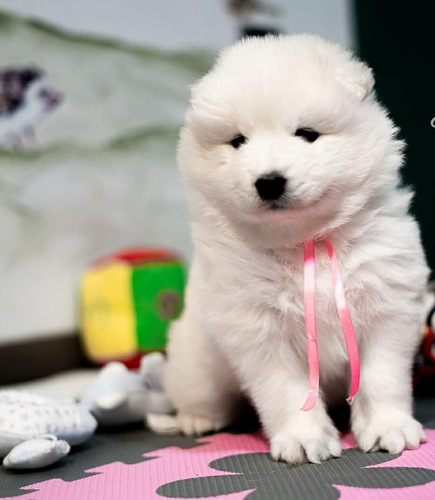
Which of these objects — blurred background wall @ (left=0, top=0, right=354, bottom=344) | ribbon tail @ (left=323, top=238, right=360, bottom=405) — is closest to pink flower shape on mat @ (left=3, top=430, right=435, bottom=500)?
ribbon tail @ (left=323, top=238, right=360, bottom=405)

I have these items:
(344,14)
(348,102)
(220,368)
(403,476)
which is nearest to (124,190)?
(344,14)

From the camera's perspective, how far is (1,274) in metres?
3.15

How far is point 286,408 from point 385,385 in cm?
22

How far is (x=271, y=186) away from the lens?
137 cm

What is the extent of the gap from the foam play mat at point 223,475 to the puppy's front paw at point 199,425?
0.29ft

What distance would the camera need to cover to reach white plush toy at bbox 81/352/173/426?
194 cm

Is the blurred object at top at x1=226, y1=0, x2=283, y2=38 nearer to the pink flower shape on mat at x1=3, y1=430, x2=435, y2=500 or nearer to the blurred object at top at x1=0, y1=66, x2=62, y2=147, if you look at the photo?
the blurred object at top at x1=0, y1=66, x2=62, y2=147

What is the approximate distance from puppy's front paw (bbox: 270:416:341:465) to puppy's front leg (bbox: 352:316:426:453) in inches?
2.9

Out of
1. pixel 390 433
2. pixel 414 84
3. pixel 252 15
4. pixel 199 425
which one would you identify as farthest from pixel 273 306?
pixel 252 15

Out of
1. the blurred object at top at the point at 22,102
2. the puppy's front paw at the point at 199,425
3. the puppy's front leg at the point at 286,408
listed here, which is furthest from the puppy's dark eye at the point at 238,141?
the blurred object at top at the point at 22,102

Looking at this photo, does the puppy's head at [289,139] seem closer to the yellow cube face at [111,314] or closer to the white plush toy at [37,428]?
the white plush toy at [37,428]

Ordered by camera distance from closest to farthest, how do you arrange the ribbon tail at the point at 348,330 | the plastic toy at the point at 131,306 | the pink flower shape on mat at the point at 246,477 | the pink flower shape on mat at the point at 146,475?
the pink flower shape on mat at the point at 246,477 < the pink flower shape on mat at the point at 146,475 < the ribbon tail at the point at 348,330 < the plastic toy at the point at 131,306

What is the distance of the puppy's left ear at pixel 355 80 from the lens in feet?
4.84

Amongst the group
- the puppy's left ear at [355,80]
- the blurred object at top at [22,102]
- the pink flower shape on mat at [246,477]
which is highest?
the blurred object at top at [22,102]
